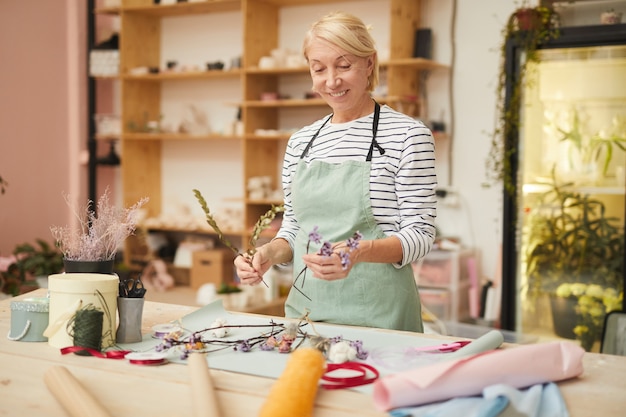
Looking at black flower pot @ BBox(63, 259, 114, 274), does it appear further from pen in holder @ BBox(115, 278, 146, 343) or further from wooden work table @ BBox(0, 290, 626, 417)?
wooden work table @ BBox(0, 290, 626, 417)

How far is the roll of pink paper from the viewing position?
4.46 ft

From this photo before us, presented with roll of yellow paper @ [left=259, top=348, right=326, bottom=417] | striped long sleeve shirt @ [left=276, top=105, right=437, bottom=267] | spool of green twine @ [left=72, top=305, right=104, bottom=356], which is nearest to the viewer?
roll of yellow paper @ [left=259, top=348, right=326, bottom=417]

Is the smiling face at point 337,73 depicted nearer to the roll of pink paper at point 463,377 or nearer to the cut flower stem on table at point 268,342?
the cut flower stem on table at point 268,342

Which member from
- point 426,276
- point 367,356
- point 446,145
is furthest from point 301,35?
point 367,356

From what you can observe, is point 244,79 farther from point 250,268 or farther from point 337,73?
point 250,268

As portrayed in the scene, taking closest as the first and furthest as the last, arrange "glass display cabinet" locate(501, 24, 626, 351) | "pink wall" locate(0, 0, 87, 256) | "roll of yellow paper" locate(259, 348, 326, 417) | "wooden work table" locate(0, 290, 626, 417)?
"roll of yellow paper" locate(259, 348, 326, 417), "wooden work table" locate(0, 290, 626, 417), "glass display cabinet" locate(501, 24, 626, 351), "pink wall" locate(0, 0, 87, 256)

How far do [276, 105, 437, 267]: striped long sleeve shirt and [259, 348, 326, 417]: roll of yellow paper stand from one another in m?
0.59

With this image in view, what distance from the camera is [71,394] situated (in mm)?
1424

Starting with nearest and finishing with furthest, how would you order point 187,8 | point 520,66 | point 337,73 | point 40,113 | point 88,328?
point 88,328, point 337,73, point 520,66, point 187,8, point 40,113

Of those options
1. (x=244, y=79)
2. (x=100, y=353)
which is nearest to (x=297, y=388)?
(x=100, y=353)

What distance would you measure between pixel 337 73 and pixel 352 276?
1.76 ft

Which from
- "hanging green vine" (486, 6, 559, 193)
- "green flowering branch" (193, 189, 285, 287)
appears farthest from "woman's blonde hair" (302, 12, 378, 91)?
"hanging green vine" (486, 6, 559, 193)

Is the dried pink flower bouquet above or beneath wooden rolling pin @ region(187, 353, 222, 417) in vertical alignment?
above

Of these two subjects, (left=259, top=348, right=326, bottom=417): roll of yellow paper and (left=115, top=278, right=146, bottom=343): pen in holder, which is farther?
(left=115, top=278, right=146, bottom=343): pen in holder
